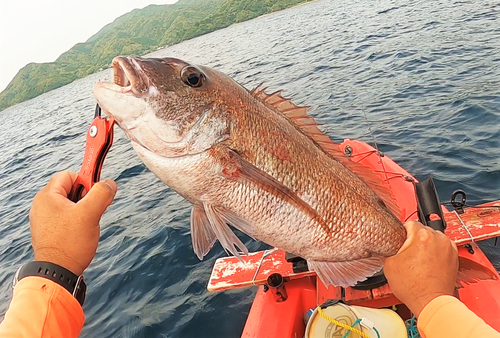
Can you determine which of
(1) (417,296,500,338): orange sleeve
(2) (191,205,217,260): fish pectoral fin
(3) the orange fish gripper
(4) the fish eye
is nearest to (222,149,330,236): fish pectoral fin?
(2) (191,205,217,260): fish pectoral fin

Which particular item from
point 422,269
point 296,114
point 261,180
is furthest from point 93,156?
point 422,269

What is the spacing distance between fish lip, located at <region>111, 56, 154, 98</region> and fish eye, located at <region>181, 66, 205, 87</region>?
0.75 feet

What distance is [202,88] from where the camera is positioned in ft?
7.10

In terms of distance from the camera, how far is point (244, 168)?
2113mm

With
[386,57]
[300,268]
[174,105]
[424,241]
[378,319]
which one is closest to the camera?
[174,105]

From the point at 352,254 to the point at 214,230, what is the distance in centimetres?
98

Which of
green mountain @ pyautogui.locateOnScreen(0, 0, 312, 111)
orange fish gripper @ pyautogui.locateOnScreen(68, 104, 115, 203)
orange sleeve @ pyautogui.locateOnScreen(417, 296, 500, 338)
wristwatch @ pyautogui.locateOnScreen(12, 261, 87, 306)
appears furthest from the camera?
green mountain @ pyautogui.locateOnScreen(0, 0, 312, 111)

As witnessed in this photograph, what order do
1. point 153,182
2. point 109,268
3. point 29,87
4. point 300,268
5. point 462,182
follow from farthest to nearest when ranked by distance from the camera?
point 29,87 < point 153,182 < point 109,268 < point 462,182 < point 300,268

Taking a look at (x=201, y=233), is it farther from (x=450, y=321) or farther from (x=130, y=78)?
(x=450, y=321)

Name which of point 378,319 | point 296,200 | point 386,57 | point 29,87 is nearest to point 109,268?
point 378,319

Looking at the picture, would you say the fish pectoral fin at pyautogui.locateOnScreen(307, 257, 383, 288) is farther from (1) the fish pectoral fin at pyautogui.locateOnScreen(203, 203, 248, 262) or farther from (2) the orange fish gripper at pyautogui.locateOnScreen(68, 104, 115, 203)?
(2) the orange fish gripper at pyautogui.locateOnScreen(68, 104, 115, 203)

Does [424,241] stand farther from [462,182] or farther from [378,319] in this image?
[462,182]

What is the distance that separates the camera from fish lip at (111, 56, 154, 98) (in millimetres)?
1968

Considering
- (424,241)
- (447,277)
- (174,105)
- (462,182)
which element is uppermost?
(174,105)
